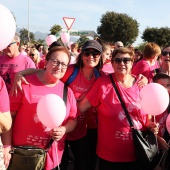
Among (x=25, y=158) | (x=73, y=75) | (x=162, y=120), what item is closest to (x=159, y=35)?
(x=162, y=120)

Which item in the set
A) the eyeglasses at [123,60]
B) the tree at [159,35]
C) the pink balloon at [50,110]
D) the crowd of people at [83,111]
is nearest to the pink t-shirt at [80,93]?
the crowd of people at [83,111]

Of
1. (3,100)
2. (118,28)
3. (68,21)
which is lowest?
(3,100)

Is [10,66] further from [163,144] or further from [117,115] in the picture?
[163,144]

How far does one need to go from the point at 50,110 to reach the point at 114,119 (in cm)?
74

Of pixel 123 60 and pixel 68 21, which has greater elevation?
pixel 68 21

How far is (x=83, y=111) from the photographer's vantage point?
3059mm

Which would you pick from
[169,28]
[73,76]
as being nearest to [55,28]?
[169,28]

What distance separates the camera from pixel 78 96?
3.30 metres

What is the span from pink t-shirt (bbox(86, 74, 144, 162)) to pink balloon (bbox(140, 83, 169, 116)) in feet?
0.32

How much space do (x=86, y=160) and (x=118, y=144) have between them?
0.79 m

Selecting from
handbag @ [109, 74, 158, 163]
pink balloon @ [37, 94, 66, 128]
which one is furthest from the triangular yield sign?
pink balloon @ [37, 94, 66, 128]

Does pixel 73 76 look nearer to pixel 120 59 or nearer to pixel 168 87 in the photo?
pixel 120 59

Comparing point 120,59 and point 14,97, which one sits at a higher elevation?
point 120,59

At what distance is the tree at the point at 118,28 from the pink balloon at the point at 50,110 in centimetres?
5669
